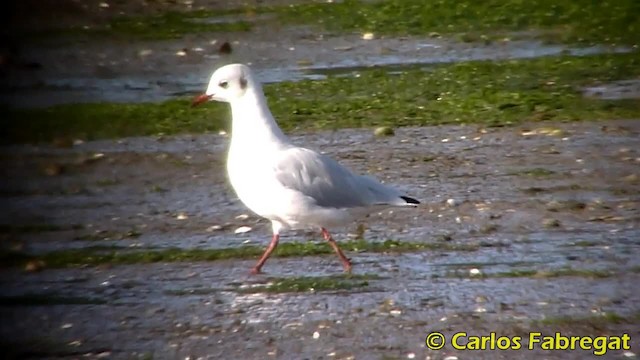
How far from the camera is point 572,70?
46.4ft

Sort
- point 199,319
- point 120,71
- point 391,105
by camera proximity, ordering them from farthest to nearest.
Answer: point 120,71, point 391,105, point 199,319

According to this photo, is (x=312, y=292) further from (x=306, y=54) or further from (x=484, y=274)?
(x=306, y=54)

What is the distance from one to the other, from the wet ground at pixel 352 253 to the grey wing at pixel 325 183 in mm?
342

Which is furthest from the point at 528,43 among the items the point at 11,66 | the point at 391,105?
the point at 11,66

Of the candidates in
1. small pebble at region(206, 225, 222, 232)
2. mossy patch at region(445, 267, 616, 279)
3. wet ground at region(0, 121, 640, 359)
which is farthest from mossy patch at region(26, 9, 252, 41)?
mossy patch at region(445, 267, 616, 279)

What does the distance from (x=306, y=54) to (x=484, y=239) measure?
23.0 ft

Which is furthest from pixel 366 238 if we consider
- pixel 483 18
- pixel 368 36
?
pixel 483 18

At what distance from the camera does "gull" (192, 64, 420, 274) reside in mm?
8539

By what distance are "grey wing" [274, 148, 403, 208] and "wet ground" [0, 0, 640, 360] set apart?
342 mm

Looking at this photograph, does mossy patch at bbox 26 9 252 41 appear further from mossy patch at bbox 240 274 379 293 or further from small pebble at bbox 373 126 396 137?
mossy patch at bbox 240 274 379 293

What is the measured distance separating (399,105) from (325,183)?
14.5 feet

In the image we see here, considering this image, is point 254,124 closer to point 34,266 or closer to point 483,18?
point 34,266

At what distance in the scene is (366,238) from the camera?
30.4 ft

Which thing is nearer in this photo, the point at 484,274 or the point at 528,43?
the point at 484,274
